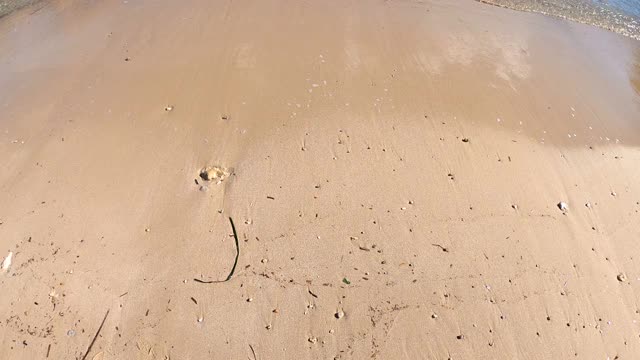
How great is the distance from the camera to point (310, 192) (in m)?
4.37

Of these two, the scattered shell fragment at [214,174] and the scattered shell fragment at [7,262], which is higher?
the scattered shell fragment at [214,174]

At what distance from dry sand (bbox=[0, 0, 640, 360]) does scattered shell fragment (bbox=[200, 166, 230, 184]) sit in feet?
0.28

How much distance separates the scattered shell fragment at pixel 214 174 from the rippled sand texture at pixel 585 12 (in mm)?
5913

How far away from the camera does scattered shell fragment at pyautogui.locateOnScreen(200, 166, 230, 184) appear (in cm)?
442

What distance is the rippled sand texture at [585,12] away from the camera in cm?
782

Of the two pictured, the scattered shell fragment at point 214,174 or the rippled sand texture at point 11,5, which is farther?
the rippled sand texture at point 11,5

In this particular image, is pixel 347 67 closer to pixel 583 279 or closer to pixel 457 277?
pixel 457 277

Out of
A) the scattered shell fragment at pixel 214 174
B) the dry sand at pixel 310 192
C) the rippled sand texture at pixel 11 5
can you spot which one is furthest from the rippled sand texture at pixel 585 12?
the rippled sand texture at pixel 11 5

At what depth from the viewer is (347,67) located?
19.3 ft

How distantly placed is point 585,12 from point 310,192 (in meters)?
6.95

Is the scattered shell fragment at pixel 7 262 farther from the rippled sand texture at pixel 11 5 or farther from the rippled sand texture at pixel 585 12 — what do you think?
the rippled sand texture at pixel 585 12

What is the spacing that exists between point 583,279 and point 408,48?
3.78 m

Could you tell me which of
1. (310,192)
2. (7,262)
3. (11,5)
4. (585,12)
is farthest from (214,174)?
(585,12)

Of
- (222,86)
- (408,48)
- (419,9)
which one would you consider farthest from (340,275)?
(419,9)
